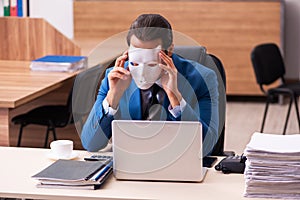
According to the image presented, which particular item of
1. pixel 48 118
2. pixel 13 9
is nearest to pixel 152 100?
pixel 48 118

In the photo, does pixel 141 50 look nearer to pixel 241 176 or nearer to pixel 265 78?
pixel 241 176

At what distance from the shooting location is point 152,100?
241 centimetres

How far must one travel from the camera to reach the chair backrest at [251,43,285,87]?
15.7ft

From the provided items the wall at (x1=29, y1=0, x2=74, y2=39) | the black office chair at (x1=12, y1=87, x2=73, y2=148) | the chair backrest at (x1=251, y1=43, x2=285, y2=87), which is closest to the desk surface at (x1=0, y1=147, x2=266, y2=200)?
the black office chair at (x1=12, y1=87, x2=73, y2=148)

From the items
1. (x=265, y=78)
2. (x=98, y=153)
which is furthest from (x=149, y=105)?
(x=265, y=78)

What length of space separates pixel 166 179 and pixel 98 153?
41cm

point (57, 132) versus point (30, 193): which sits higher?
point (30, 193)

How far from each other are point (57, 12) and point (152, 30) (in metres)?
5.15

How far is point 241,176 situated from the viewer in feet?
6.93

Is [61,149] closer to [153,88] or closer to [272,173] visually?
[153,88]

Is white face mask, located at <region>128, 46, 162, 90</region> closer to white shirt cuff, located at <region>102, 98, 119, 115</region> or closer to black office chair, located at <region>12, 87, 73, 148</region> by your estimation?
white shirt cuff, located at <region>102, 98, 119, 115</region>

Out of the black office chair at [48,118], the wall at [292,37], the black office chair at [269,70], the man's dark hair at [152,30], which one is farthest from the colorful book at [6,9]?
the wall at [292,37]

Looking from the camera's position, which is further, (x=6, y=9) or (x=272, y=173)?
(x=6, y=9)

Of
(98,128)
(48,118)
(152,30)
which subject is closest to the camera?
(152,30)
